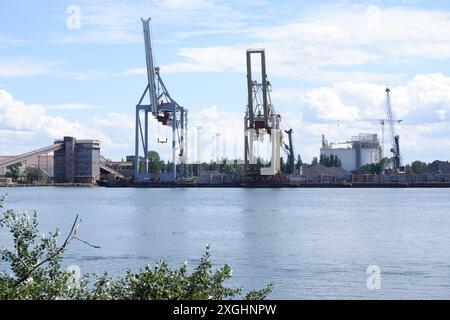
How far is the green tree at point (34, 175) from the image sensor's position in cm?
13700

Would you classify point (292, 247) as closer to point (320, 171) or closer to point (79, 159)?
point (320, 171)

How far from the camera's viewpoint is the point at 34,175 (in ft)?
453

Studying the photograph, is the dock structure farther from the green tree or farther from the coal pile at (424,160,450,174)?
the coal pile at (424,160,450,174)

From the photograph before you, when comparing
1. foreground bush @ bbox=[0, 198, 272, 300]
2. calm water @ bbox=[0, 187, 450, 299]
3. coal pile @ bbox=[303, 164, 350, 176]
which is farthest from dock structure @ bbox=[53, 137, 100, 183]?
foreground bush @ bbox=[0, 198, 272, 300]

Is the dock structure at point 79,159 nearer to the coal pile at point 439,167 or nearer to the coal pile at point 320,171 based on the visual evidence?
the coal pile at point 320,171

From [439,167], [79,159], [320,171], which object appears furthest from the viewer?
[439,167]

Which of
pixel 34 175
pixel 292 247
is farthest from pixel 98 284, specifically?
pixel 34 175

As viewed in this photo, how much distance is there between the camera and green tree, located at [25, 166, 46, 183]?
13700 centimetres

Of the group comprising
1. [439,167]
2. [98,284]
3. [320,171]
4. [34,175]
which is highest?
[439,167]

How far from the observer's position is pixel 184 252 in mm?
26594

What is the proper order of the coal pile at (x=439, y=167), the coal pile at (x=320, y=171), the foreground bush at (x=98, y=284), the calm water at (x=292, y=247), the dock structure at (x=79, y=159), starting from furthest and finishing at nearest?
the coal pile at (x=439, y=167) → the dock structure at (x=79, y=159) → the coal pile at (x=320, y=171) → the calm water at (x=292, y=247) → the foreground bush at (x=98, y=284)

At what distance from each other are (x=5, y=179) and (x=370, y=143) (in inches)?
2556

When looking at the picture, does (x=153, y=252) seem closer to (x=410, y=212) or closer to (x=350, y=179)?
(x=410, y=212)

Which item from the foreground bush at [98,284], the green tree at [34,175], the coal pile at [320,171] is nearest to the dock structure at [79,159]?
the green tree at [34,175]
